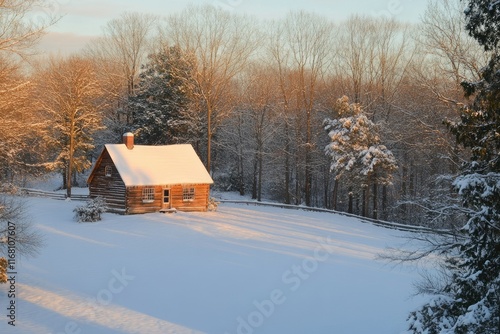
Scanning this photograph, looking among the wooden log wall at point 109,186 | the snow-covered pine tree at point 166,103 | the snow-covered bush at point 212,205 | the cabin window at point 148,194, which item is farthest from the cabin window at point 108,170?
the snow-covered pine tree at point 166,103

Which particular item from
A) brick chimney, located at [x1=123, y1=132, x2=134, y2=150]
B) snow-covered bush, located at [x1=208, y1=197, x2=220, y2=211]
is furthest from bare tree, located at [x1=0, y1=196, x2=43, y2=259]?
snow-covered bush, located at [x1=208, y1=197, x2=220, y2=211]

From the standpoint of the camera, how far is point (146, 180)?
31641 millimetres

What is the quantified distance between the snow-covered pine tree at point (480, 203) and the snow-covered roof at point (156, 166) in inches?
1005

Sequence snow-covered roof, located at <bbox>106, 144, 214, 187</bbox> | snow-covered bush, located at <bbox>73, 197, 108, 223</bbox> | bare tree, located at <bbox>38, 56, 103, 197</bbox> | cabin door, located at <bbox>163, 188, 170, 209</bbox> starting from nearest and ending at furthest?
snow-covered bush, located at <bbox>73, 197, 108, 223</bbox> → snow-covered roof, located at <bbox>106, 144, 214, 187</bbox> → cabin door, located at <bbox>163, 188, 170, 209</bbox> → bare tree, located at <bbox>38, 56, 103, 197</bbox>

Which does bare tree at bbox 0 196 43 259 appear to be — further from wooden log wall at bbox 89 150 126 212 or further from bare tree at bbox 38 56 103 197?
bare tree at bbox 38 56 103 197

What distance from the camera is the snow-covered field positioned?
43.2 feet

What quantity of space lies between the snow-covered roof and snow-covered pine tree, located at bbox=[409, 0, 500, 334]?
25.5 metres

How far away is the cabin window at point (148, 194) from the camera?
31844 mm

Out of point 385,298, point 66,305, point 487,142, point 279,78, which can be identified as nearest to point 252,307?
point 385,298

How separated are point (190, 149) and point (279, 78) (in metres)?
15.2

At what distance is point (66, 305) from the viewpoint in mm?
14086

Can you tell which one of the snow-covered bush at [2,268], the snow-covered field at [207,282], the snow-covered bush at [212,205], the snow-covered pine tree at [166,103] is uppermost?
the snow-covered pine tree at [166,103]

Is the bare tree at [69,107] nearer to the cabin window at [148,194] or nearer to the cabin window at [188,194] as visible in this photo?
the cabin window at [148,194]

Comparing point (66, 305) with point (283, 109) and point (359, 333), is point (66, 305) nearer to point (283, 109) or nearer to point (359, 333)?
point (359, 333)
